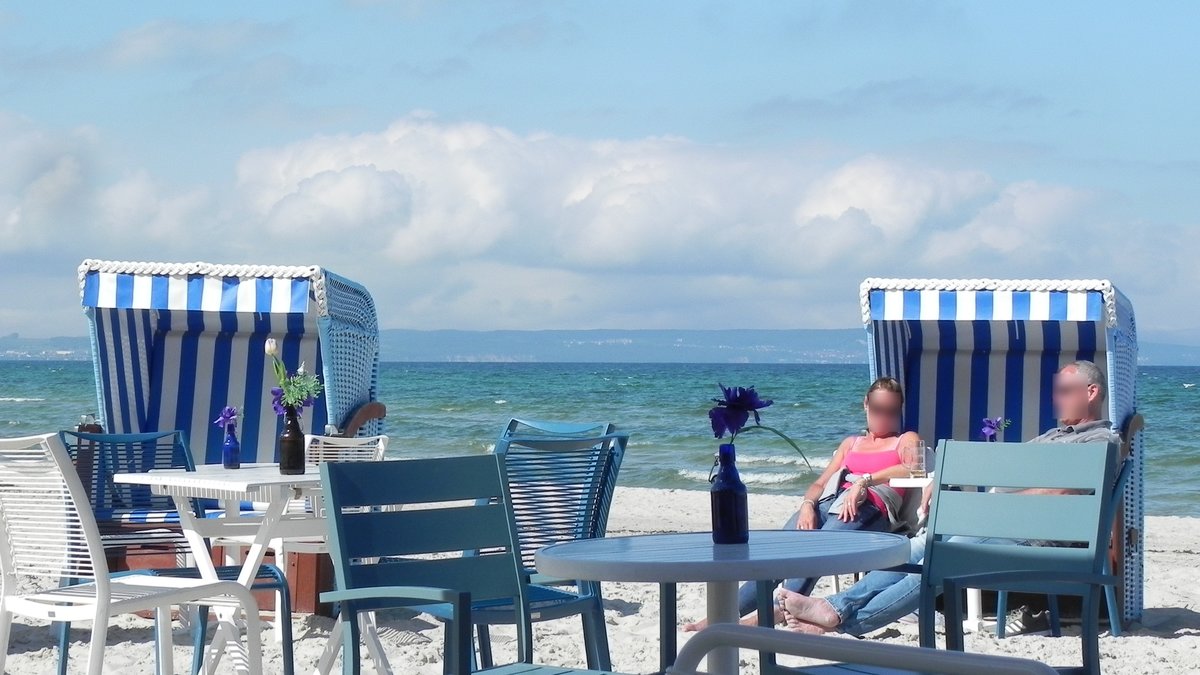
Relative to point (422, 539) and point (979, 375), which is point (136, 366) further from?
point (422, 539)

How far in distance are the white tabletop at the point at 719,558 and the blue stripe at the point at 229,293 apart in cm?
355

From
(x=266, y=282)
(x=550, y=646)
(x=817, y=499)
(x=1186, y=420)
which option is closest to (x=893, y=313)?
(x=817, y=499)

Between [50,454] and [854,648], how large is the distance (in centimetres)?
228

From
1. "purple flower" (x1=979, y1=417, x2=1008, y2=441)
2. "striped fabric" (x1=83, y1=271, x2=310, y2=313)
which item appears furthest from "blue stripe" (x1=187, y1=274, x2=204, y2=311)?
"purple flower" (x1=979, y1=417, x2=1008, y2=441)

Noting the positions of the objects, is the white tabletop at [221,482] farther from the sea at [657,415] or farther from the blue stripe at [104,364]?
the sea at [657,415]

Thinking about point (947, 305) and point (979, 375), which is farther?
point (979, 375)

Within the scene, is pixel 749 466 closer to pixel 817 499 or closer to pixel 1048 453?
pixel 817 499

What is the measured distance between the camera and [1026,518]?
335 cm

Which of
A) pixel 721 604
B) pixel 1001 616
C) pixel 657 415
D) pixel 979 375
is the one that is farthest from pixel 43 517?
pixel 657 415

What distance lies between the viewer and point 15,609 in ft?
11.3

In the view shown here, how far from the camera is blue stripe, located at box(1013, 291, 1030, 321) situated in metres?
5.80

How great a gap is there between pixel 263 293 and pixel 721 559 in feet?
13.0

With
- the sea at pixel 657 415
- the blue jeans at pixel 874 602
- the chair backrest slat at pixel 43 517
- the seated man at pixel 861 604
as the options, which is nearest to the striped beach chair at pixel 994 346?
the seated man at pixel 861 604

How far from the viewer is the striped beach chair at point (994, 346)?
5.60m
